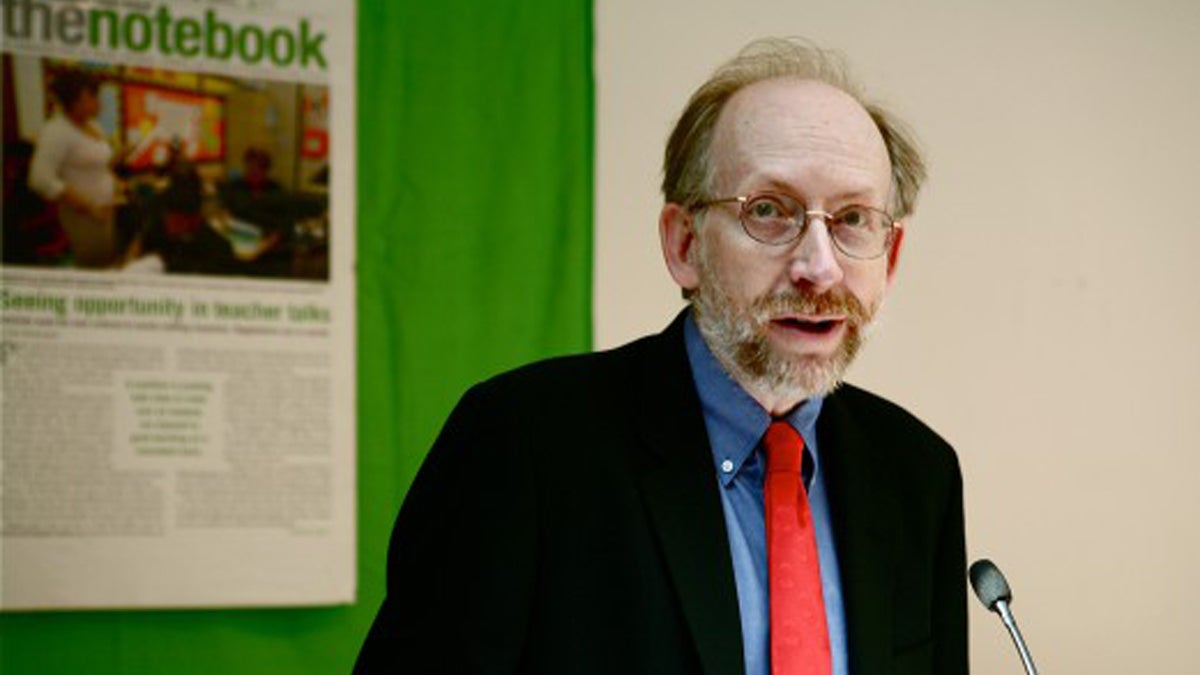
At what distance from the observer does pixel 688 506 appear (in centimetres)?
130

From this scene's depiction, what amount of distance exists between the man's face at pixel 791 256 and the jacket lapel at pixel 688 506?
2.8 inches

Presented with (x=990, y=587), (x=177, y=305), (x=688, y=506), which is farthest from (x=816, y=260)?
(x=177, y=305)

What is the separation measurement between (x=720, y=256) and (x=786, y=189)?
0.33 ft

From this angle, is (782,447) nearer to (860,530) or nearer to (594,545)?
(860,530)

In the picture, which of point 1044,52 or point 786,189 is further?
point 1044,52

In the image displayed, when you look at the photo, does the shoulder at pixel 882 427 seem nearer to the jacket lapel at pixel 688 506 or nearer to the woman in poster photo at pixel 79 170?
the jacket lapel at pixel 688 506

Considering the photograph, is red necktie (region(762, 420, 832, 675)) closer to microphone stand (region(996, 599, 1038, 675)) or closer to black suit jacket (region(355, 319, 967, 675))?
black suit jacket (region(355, 319, 967, 675))

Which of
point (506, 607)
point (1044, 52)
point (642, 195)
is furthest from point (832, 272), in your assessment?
point (1044, 52)

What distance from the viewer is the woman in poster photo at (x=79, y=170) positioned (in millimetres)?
2219

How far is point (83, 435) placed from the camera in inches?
87.0

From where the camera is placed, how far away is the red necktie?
127cm

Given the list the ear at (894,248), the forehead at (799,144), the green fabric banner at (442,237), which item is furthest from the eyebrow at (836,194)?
the green fabric banner at (442,237)

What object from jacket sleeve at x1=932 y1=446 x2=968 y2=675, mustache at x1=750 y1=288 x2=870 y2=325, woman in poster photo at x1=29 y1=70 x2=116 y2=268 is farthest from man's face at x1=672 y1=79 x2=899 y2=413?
woman in poster photo at x1=29 y1=70 x2=116 y2=268

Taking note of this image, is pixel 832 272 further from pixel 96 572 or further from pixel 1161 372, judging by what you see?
pixel 1161 372
